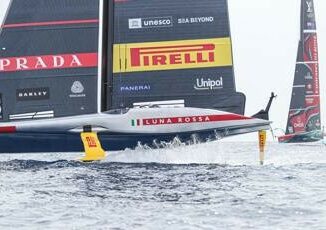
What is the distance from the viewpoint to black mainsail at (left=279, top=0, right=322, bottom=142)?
1764 inches

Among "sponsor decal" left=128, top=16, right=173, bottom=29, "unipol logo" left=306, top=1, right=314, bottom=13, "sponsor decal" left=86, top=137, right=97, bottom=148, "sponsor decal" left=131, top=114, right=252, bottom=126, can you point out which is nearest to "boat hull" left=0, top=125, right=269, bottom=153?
"sponsor decal" left=131, top=114, right=252, bottom=126

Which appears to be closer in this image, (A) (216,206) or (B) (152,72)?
(A) (216,206)

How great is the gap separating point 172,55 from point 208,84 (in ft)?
3.89

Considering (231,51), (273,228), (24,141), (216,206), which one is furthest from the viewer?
(231,51)

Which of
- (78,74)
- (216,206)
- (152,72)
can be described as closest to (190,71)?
(152,72)

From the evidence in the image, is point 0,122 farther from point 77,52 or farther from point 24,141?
point 77,52

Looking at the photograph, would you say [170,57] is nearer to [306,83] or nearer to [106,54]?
[106,54]

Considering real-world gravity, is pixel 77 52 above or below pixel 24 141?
above

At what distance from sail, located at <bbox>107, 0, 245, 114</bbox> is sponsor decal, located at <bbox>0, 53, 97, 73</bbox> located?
702mm

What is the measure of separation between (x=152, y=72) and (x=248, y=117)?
269 centimetres

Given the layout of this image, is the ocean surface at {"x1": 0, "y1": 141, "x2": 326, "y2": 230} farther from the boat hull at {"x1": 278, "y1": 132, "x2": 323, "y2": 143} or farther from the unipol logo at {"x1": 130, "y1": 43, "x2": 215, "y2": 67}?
the boat hull at {"x1": 278, "y1": 132, "x2": 323, "y2": 143}

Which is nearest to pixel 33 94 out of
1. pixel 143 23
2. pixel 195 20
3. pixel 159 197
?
pixel 143 23

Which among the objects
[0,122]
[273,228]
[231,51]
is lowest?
[273,228]

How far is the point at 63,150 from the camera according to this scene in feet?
60.0
